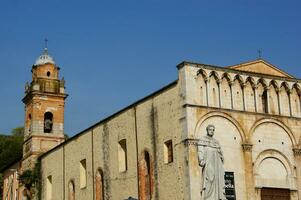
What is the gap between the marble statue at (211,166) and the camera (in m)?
24.2

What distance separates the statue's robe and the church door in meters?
2.54

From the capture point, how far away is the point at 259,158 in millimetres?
26266

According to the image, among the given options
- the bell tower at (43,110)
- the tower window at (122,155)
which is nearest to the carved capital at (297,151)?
the tower window at (122,155)

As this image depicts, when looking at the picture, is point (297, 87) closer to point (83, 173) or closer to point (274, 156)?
point (274, 156)

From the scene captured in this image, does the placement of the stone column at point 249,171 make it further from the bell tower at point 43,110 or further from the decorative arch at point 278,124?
the bell tower at point 43,110

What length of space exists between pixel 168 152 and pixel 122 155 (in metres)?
4.31

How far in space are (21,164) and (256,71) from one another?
2062cm

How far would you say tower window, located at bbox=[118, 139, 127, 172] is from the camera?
2948 centimetres

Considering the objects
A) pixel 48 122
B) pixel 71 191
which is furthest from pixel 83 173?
pixel 48 122

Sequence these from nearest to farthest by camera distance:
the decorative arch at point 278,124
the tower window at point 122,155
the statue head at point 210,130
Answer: the statue head at point 210,130, the decorative arch at point 278,124, the tower window at point 122,155

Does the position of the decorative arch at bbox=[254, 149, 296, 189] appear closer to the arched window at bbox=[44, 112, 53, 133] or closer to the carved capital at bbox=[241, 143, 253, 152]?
the carved capital at bbox=[241, 143, 253, 152]

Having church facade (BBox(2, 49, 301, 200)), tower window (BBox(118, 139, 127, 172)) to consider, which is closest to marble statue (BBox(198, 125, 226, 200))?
church facade (BBox(2, 49, 301, 200))

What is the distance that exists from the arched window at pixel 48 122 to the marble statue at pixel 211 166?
2020 cm

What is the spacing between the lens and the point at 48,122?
140 ft
